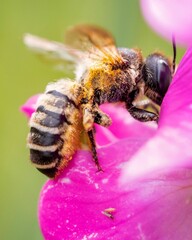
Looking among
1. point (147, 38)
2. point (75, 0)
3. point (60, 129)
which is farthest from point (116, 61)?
point (75, 0)

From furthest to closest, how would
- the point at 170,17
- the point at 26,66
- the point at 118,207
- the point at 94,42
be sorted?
the point at 26,66 → the point at 94,42 → the point at 118,207 → the point at 170,17

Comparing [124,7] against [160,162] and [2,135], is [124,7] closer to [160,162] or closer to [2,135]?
[2,135]

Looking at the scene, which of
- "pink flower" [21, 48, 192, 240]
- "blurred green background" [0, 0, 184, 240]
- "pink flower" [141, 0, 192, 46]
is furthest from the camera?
"blurred green background" [0, 0, 184, 240]

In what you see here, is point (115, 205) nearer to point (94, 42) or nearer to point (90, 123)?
point (90, 123)

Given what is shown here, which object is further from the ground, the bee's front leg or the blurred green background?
the bee's front leg

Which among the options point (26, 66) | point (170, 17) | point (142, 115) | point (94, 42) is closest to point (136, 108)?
point (142, 115)

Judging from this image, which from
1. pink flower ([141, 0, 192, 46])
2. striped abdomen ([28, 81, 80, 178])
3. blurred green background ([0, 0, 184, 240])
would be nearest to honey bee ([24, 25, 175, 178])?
striped abdomen ([28, 81, 80, 178])

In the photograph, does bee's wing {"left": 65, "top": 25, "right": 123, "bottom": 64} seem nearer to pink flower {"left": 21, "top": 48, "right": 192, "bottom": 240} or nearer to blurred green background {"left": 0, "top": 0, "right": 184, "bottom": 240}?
pink flower {"left": 21, "top": 48, "right": 192, "bottom": 240}

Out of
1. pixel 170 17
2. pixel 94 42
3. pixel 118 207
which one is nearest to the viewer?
pixel 170 17
